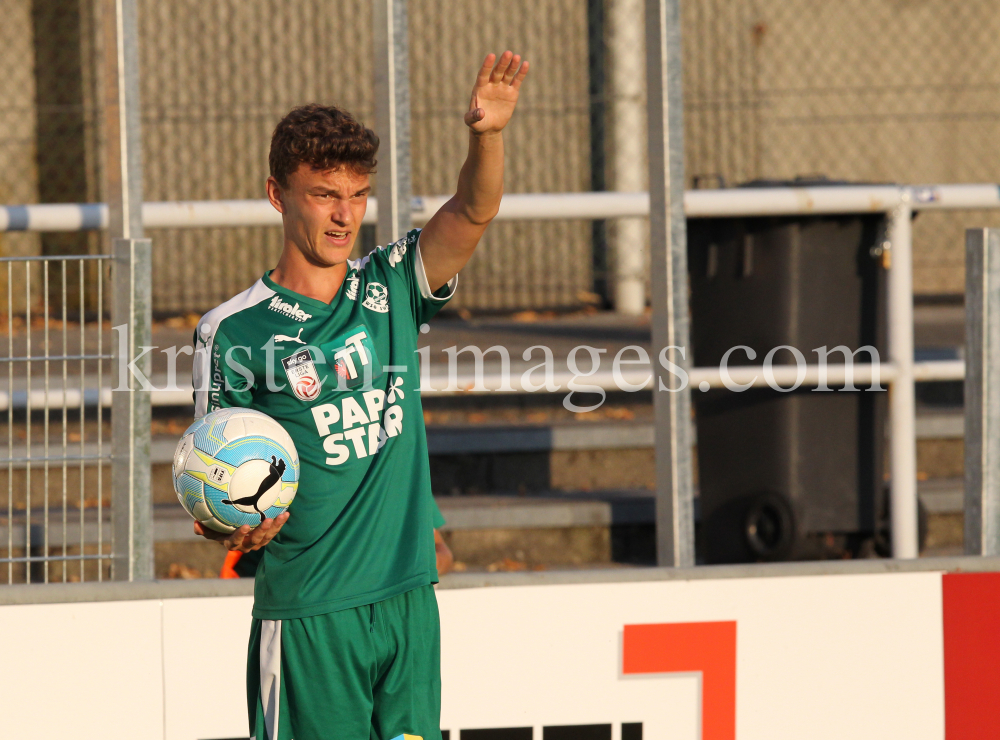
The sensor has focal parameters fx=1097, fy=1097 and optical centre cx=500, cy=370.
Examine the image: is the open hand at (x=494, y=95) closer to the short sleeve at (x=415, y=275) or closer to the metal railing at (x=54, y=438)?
the short sleeve at (x=415, y=275)

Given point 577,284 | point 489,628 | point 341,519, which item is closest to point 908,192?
point 489,628

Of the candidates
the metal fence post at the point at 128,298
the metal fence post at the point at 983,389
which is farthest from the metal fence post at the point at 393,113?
the metal fence post at the point at 983,389

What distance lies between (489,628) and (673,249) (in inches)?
54.5

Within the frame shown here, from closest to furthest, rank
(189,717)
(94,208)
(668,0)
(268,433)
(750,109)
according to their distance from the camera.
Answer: (268,433) → (189,717) → (668,0) → (94,208) → (750,109)

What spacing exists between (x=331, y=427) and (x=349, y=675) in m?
0.54

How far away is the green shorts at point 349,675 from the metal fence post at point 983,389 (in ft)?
7.25

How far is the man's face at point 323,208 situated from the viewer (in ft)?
7.72

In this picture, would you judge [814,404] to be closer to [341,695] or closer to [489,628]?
[489,628]

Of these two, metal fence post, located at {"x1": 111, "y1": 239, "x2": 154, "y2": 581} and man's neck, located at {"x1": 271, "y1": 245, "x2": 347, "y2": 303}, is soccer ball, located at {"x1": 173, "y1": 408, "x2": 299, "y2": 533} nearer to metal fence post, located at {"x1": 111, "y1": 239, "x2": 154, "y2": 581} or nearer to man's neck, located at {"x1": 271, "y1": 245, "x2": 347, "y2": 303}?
man's neck, located at {"x1": 271, "y1": 245, "x2": 347, "y2": 303}

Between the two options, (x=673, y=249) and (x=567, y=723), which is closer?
(x=567, y=723)

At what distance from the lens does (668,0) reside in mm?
3664

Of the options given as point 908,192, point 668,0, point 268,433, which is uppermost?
point 668,0

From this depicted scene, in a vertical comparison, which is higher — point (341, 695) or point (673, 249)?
point (673, 249)

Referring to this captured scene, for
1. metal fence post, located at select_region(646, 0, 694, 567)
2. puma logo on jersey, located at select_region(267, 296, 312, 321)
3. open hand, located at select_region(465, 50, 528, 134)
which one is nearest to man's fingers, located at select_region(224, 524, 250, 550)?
puma logo on jersey, located at select_region(267, 296, 312, 321)
